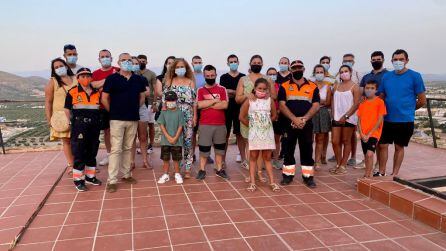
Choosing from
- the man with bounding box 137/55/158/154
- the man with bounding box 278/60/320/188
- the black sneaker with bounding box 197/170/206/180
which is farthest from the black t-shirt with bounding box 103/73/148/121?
the man with bounding box 278/60/320/188

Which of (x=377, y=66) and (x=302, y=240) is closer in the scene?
(x=302, y=240)

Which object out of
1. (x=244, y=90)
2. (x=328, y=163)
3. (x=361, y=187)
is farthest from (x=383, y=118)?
(x=244, y=90)

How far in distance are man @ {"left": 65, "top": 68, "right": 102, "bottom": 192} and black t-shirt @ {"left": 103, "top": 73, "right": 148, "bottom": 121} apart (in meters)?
0.22

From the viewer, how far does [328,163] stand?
5.64 metres

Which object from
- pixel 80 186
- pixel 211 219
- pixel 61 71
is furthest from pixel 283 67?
pixel 80 186

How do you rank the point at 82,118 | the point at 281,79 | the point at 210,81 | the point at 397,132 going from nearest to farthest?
the point at 82,118 → the point at 397,132 → the point at 210,81 → the point at 281,79

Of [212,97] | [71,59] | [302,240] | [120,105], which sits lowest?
[302,240]

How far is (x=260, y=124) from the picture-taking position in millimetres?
4234

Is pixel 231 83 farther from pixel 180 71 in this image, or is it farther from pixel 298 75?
pixel 298 75

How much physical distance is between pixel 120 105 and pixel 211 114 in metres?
1.22

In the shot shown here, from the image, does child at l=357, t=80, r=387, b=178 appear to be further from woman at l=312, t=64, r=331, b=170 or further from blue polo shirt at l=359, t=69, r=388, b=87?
woman at l=312, t=64, r=331, b=170

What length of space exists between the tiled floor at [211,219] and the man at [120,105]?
15.4 inches

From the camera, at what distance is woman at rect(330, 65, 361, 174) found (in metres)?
4.77

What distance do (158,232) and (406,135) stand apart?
3.37 metres
